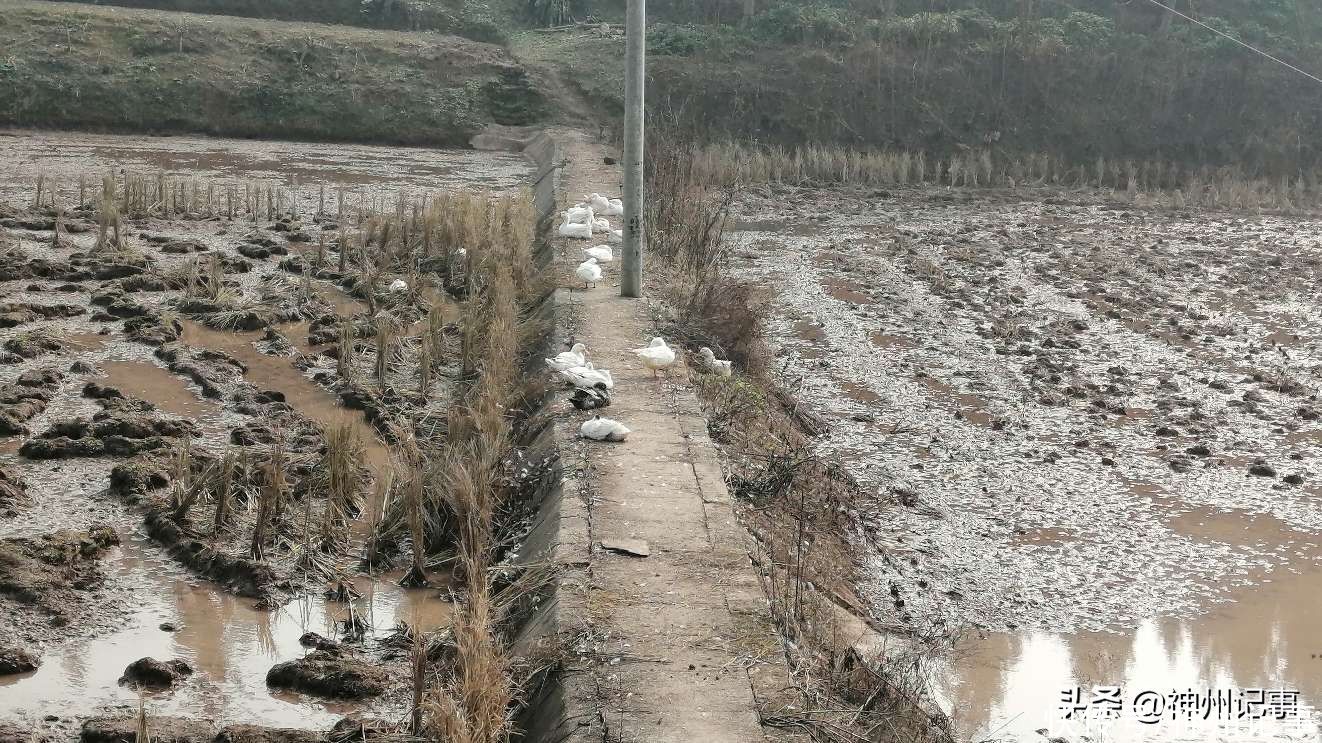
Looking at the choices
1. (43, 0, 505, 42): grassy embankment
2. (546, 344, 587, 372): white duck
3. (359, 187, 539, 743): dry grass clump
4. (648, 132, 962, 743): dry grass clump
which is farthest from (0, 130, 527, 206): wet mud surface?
(546, 344, 587, 372): white duck

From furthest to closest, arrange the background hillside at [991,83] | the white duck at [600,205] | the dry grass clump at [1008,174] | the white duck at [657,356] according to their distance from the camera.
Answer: the background hillside at [991,83] → the dry grass clump at [1008,174] → the white duck at [600,205] → the white duck at [657,356]

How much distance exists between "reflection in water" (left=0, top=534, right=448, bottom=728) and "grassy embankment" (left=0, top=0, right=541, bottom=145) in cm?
2152

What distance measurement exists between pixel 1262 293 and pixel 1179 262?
200 centimetres

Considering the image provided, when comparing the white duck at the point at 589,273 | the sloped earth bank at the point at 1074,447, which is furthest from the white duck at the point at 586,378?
the white duck at the point at 589,273

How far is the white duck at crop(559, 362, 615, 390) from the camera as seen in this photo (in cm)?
899

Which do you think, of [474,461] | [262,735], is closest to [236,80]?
[474,461]

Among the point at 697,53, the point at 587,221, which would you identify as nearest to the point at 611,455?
the point at 587,221

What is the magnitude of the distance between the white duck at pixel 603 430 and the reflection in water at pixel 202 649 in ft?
5.14

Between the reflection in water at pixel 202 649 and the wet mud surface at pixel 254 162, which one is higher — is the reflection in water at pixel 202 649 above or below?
below

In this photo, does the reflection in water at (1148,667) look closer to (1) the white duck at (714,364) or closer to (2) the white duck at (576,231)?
(1) the white duck at (714,364)

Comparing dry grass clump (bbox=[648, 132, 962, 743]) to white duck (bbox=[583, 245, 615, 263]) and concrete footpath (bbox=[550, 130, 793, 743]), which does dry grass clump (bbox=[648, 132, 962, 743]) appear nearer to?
concrete footpath (bbox=[550, 130, 793, 743])

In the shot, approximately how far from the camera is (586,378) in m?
9.03

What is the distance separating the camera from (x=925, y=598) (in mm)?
7574

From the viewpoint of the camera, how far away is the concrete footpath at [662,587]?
5129 mm
